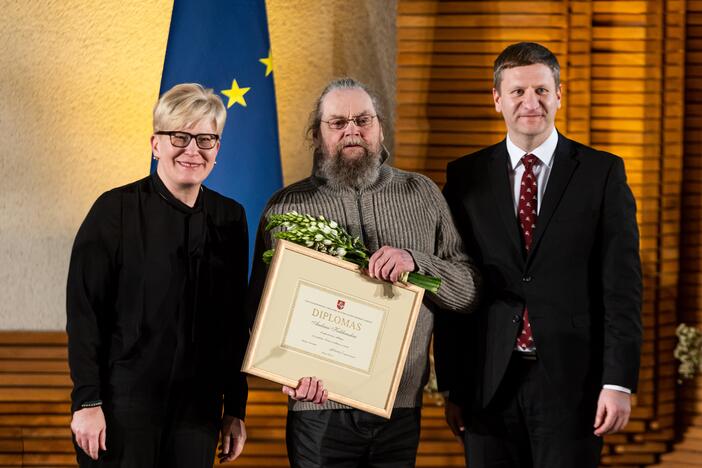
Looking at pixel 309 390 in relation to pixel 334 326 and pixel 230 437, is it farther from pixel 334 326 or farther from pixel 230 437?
pixel 230 437

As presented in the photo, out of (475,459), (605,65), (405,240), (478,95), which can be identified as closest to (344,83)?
(405,240)

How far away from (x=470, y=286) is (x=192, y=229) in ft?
2.70

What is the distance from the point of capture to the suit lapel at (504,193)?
2607 mm

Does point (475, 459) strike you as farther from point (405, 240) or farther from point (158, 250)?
point (158, 250)

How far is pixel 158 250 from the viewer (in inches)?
95.1

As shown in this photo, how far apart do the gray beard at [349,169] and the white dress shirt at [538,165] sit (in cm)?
42

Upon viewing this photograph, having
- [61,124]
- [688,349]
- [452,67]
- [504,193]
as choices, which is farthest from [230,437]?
[688,349]

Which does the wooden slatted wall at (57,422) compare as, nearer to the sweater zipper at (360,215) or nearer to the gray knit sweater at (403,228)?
the gray knit sweater at (403,228)

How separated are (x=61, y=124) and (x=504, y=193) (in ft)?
8.97

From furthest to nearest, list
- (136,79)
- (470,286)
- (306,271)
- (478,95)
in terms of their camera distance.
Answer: (136,79), (478,95), (470,286), (306,271)

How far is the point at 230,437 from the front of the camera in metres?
2.63

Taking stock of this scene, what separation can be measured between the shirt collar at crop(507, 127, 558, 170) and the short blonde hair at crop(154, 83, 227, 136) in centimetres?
90

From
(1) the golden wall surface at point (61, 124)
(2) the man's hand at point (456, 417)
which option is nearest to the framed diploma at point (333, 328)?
(2) the man's hand at point (456, 417)

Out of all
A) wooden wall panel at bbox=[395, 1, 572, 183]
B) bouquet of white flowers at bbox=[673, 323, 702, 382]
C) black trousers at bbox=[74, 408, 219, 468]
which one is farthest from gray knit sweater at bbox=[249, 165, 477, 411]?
bouquet of white flowers at bbox=[673, 323, 702, 382]
